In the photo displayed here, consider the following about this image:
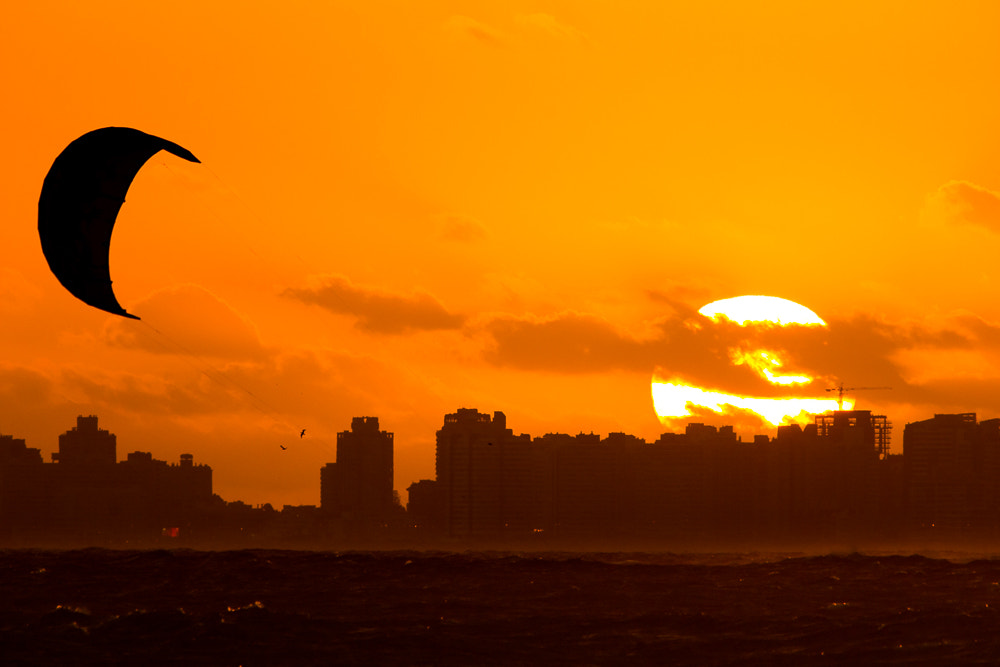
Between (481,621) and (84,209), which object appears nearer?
(84,209)

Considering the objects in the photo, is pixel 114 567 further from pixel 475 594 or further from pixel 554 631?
pixel 554 631

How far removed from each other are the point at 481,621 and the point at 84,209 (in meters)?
29.2

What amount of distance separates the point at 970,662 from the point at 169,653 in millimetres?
31646

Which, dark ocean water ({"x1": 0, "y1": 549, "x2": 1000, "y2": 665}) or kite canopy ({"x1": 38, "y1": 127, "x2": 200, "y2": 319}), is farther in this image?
dark ocean water ({"x1": 0, "y1": 549, "x2": 1000, "y2": 665})

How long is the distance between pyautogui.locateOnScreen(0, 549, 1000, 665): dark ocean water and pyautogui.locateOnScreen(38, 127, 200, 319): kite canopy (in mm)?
14642

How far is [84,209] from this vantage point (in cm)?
4944

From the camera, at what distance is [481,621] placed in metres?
65.2

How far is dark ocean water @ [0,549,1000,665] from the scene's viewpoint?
2040 inches

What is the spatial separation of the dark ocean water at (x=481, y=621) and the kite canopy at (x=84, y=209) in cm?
1464

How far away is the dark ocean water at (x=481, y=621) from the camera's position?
51.8m

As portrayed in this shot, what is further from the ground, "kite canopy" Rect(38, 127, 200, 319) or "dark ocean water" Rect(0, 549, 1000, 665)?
"kite canopy" Rect(38, 127, 200, 319)

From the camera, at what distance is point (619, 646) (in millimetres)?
55094

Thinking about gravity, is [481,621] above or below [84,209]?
below

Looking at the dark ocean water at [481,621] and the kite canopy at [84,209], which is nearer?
the kite canopy at [84,209]
